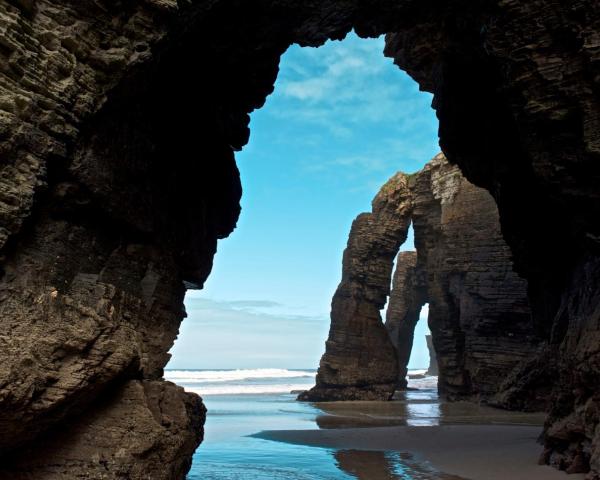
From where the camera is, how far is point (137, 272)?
9531 mm

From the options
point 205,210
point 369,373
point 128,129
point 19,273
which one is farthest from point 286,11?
point 369,373

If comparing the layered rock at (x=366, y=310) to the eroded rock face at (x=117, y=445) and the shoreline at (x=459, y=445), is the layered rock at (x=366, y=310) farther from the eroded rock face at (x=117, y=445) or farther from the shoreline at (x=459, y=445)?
the eroded rock face at (x=117, y=445)

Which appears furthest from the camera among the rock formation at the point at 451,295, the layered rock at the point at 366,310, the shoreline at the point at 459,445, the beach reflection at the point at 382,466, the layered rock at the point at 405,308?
the layered rock at the point at 405,308

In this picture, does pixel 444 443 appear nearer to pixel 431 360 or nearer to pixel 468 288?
pixel 468 288

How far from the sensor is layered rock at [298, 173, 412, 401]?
35.7 meters

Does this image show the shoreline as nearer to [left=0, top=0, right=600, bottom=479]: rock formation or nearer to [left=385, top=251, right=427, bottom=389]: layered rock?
[left=0, top=0, right=600, bottom=479]: rock formation

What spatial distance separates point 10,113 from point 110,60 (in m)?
1.79

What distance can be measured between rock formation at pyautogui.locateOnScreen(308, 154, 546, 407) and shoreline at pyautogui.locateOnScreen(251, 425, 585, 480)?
860cm

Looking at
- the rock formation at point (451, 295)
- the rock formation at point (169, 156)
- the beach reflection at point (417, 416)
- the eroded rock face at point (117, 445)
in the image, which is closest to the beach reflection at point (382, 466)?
the rock formation at point (169, 156)

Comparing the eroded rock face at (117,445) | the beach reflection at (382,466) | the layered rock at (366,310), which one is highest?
the layered rock at (366,310)

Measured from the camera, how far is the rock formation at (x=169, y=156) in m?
6.63

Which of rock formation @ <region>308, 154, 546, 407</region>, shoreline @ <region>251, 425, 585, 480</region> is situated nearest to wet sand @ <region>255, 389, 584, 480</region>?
shoreline @ <region>251, 425, 585, 480</region>

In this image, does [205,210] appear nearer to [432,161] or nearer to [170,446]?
[170,446]

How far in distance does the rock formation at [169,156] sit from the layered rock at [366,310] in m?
23.1
